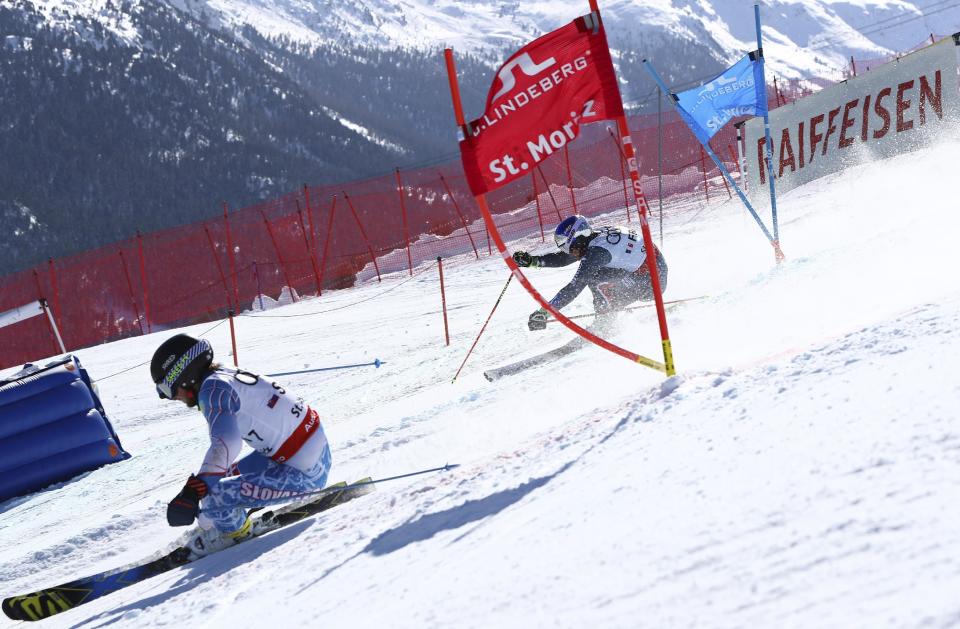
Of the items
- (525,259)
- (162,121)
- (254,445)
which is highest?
(162,121)

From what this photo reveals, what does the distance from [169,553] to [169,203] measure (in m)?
79.5

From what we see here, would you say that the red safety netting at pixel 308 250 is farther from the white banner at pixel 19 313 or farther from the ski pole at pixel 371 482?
the ski pole at pixel 371 482

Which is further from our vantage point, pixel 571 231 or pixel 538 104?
pixel 571 231

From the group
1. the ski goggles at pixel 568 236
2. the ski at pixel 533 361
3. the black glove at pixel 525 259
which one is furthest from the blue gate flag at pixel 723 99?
the ski at pixel 533 361

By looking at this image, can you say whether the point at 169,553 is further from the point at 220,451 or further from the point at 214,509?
the point at 220,451

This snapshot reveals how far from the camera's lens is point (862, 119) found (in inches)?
727

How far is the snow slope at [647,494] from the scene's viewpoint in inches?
90.7

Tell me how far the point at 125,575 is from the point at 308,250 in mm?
21023

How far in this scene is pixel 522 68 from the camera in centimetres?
533

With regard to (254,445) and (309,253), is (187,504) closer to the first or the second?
(254,445)

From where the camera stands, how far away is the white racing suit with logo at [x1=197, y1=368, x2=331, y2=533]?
495cm

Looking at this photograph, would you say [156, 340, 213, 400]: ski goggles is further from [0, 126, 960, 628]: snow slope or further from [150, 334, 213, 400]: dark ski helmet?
[0, 126, 960, 628]: snow slope

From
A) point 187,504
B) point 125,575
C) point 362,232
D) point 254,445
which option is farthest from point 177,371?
point 362,232

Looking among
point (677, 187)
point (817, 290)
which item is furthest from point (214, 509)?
point (677, 187)
